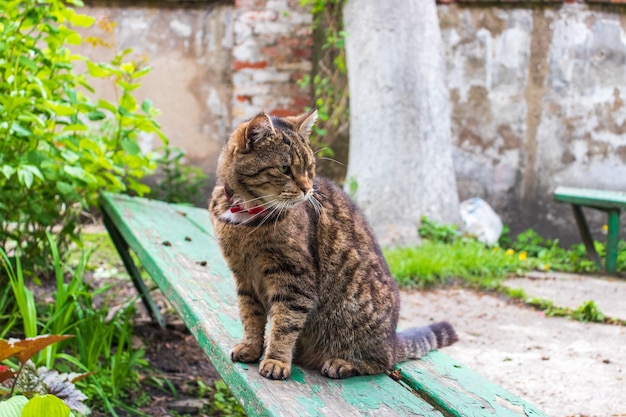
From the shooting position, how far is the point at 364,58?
6.36m

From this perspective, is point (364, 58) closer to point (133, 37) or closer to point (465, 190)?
point (465, 190)

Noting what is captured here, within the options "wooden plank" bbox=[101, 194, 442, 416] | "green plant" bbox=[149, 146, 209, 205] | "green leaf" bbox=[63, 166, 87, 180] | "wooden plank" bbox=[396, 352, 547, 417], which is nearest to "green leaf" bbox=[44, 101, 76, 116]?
"green leaf" bbox=[63, 166, 87, 180]

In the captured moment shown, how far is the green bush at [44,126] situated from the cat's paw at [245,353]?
1383mm

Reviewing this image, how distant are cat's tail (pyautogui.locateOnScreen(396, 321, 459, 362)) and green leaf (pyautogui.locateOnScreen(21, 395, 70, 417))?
3.21ft

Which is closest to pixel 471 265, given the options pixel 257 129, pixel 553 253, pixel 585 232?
pixel 585 232

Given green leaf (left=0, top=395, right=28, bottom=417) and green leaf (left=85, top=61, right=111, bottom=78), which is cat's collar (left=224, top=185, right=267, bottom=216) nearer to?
green leaf (left=0, top=395, right=28, bottom=417)

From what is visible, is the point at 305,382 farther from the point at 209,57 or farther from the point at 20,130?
the point at 209,57

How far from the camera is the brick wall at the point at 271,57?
738 cm

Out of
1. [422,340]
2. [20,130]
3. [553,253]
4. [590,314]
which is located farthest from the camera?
[553,253]

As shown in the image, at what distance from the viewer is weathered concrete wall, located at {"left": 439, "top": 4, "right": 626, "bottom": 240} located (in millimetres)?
7098

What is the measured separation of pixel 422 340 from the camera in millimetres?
2316

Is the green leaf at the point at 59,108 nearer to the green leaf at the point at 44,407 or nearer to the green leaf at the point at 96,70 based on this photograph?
the green leaf at the point at 96,70

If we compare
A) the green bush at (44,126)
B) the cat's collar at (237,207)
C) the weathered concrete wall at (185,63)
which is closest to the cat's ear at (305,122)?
the cat's collar at (237,207)

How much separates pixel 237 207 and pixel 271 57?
18.2ft
